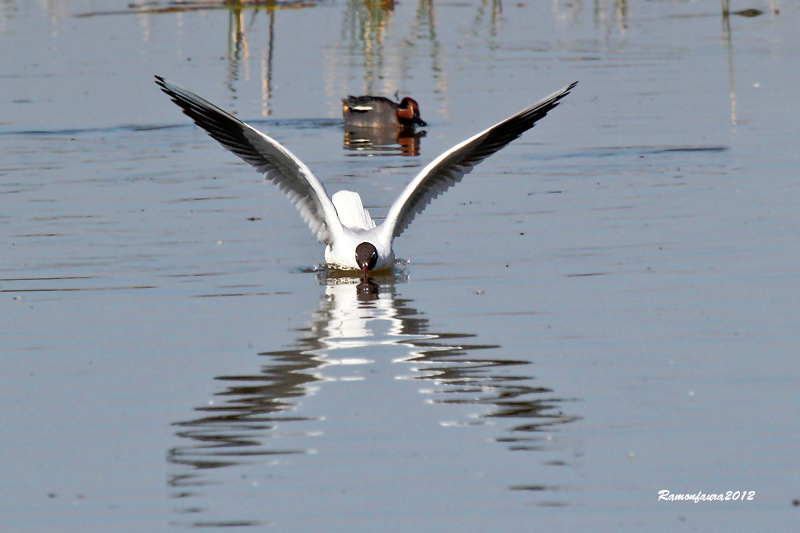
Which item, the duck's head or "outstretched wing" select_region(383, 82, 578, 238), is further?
the duck's head

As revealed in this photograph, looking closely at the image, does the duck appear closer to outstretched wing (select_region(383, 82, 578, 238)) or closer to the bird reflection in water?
the bird reflection in water

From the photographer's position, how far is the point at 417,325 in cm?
896

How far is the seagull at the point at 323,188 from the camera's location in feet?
35.1

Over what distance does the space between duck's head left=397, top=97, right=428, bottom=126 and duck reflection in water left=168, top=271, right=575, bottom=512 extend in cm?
971

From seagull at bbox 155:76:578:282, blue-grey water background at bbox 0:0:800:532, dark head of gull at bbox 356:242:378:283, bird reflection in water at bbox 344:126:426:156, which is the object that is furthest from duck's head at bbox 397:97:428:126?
dark head of gull at bbox 356:242:378:283

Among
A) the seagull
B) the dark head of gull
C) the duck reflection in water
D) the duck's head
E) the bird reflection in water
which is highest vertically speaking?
the duck's head

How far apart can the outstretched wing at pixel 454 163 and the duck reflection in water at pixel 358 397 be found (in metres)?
2.04

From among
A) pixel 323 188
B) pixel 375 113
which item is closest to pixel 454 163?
pixel 323 188

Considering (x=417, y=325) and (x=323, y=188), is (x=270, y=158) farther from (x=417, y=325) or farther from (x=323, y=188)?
(x=417, y=325)

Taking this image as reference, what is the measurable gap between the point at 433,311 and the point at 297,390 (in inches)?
83.6

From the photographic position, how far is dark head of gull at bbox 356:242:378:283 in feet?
34.6

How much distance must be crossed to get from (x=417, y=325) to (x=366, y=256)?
1.67m

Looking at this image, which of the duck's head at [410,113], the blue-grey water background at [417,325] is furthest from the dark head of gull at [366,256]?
the duck's head at [410,113]

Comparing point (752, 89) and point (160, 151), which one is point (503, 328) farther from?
point (752, 89)
